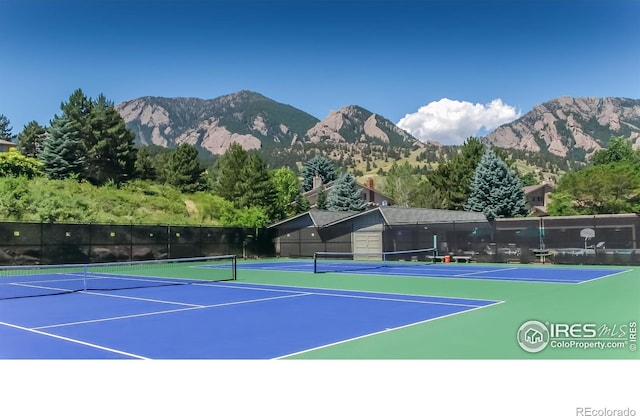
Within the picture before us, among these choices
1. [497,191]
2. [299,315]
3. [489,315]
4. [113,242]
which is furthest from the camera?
[497,191]

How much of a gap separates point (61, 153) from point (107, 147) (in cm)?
504

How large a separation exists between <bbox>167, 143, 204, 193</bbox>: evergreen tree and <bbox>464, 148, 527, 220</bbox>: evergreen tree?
1091 inches

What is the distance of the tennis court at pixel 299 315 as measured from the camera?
26.2 feet

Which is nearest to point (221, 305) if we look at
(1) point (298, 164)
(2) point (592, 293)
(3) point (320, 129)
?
(2) point (592, 293)

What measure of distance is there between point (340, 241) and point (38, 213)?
18078 millimetres

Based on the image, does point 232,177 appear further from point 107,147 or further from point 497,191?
point 497,191

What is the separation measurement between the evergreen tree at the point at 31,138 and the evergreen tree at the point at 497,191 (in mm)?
50827

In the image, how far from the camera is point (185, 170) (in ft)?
198

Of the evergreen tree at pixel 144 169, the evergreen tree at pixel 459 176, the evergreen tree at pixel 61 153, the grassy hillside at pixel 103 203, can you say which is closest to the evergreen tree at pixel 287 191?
the grassy hillside at pixel 103 203

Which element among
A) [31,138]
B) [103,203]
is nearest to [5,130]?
[31,138]

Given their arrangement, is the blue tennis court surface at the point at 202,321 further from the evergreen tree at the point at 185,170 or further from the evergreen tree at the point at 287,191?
the evergreen tree at the point at 287,191

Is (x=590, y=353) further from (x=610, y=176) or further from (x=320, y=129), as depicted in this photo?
(x=320, y=129)

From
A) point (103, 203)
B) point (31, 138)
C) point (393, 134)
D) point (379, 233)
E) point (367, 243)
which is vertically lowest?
point (367, 243)

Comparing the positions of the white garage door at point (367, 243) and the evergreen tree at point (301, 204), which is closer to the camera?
the white garage door at point (367, 243)
